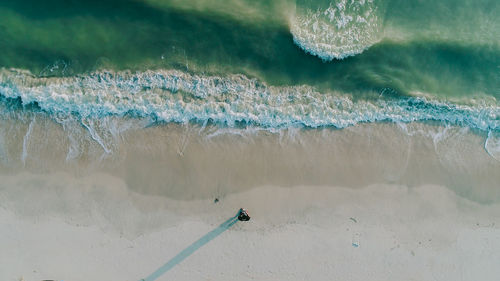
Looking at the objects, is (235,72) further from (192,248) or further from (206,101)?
(192,248)

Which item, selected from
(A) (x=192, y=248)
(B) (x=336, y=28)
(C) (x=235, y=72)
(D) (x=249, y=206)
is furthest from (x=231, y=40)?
(A) (x=192, y=248)

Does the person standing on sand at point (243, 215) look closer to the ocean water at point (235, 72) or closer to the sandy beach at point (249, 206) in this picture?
the sandy beach at point (249, 206)

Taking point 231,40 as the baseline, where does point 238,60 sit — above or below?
below

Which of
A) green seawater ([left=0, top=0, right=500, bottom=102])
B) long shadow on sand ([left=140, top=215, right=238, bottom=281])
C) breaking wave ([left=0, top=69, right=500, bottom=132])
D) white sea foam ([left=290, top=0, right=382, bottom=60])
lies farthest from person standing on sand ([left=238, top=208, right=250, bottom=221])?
white sea foam ([left=290, top=0, right=382, bottom=60])

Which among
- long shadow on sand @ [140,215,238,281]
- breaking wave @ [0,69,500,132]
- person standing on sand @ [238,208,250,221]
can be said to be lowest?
A: long shadow on sand @ [140,215,238,281]

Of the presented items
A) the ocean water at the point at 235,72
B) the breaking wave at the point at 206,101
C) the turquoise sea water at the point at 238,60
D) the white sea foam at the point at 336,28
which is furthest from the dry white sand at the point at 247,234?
the white sea foam at the point at 336,28

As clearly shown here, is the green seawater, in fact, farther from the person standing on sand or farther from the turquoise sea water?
the person standing on sand

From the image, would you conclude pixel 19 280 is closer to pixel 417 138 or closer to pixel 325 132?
pixel 325 132
